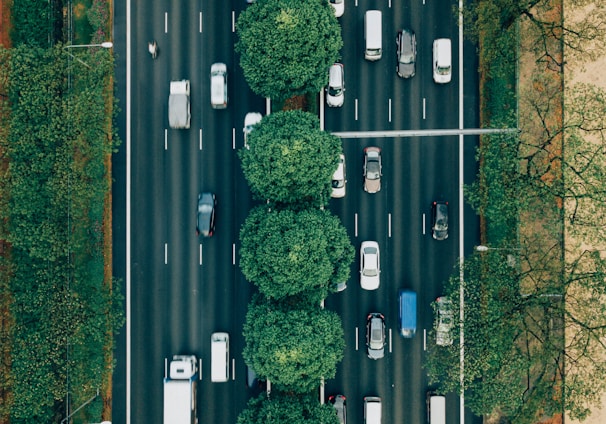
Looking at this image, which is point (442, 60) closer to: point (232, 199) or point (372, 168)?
point (372, 168)

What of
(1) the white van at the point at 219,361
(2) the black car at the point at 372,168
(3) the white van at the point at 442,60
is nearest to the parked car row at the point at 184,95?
(2) the black car at the point at 372,168

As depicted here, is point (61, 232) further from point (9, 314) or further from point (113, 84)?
point (113, 84)

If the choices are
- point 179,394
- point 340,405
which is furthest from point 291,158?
point 179,394

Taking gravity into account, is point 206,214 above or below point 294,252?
above

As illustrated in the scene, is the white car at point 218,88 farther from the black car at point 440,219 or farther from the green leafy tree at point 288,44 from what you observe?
the black car at point 440,219

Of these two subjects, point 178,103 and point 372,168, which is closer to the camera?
point 372,168

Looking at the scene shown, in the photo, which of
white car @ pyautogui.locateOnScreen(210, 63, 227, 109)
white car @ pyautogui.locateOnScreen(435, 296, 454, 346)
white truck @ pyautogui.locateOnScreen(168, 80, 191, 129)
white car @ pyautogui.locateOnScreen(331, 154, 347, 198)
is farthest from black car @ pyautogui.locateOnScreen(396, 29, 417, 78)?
white car @ pyautogui.locateOnScreen(435, 296, 454, 346)
